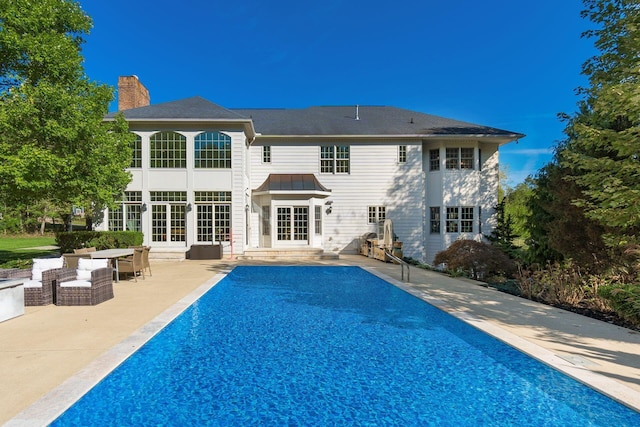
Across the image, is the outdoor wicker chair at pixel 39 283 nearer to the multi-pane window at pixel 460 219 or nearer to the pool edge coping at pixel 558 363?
the pool edge coping at pixel 558 363

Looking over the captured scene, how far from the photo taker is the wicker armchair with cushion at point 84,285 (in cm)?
775

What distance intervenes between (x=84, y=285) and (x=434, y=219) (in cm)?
1876

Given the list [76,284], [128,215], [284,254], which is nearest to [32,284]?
[76,284]

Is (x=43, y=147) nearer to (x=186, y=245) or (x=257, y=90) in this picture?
(x=186, y=245)

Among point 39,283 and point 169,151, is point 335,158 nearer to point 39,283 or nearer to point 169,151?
point 169,151

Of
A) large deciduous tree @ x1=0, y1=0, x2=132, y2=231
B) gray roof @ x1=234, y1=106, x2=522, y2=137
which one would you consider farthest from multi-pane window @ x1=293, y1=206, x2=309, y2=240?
large deciduous tree @ x1=0, y1=0, x2=132, y2=231

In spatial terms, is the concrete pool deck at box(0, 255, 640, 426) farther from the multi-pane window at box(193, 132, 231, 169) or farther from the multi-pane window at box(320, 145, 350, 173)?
the multi-pane window at box(320, 145, 350, 173)

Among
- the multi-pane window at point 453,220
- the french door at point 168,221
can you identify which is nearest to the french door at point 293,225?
the french door at point 168,221

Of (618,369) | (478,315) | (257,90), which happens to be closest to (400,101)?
(257,90)

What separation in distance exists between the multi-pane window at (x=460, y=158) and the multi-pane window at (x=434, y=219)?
9.29ft

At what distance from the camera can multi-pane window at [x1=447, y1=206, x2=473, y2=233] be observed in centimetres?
2092

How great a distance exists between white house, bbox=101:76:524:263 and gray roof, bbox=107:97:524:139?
12 cm

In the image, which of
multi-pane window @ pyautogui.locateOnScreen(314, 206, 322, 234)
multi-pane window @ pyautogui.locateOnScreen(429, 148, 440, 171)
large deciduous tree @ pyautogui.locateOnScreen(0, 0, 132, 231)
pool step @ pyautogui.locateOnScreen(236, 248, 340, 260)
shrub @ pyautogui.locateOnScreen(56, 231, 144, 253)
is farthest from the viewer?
multi-pane window @ pyautogui.locateOnScreen(429, 148, 440, 171)

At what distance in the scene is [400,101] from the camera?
26281 millimetres
